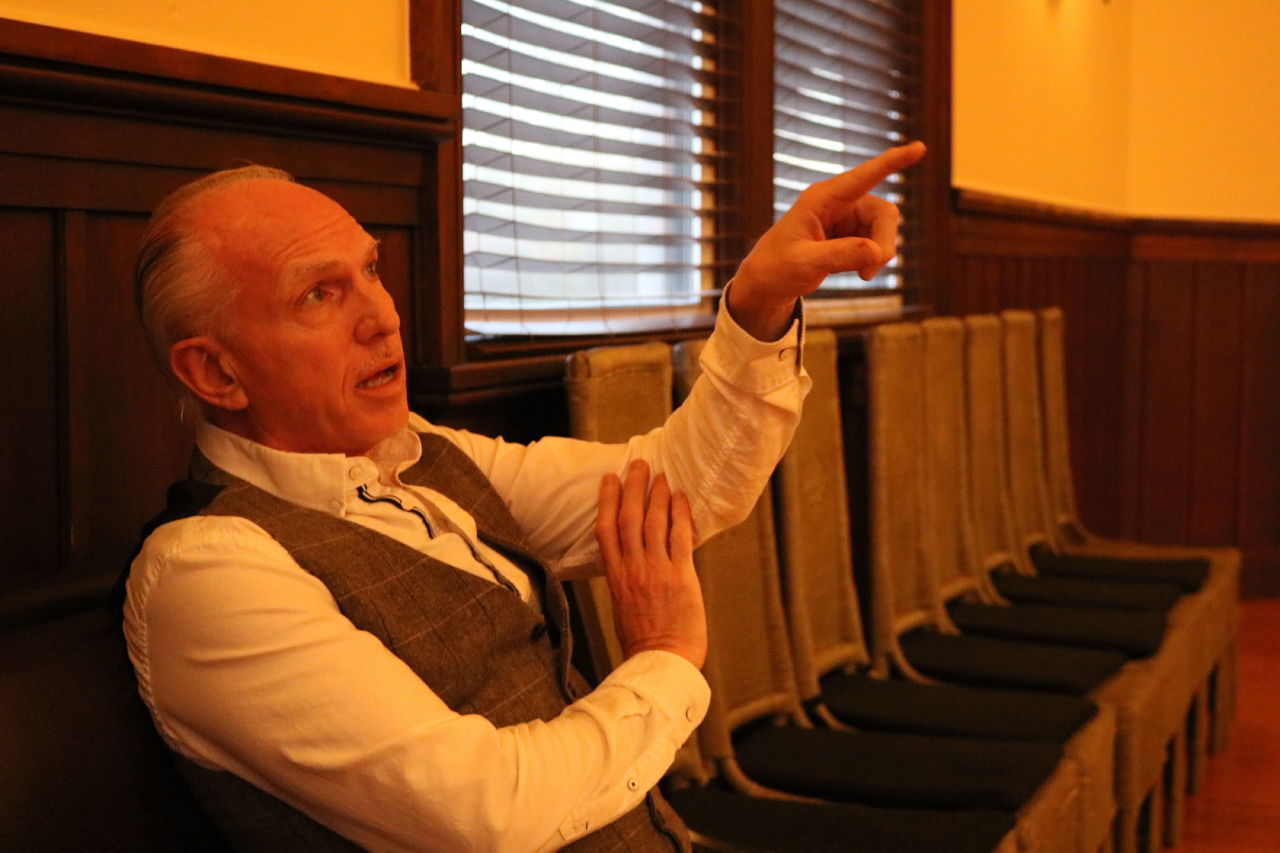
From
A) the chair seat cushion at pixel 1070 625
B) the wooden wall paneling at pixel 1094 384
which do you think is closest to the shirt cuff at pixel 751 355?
the chair seat cushion at pixel 1070 625

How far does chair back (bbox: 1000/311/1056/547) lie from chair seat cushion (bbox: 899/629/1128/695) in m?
0.85

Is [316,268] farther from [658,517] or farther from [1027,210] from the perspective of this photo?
[1027,210]

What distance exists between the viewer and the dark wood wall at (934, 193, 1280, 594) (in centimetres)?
570

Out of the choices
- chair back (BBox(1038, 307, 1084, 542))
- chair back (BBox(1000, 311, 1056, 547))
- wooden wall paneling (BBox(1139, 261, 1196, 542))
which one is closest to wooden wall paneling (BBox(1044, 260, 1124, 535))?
wooden wall paneling (BBox(1139, 261, 1196, 542))

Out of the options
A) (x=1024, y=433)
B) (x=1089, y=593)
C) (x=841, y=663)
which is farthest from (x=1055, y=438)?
Result: (x=841, y=663)

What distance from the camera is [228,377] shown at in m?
1.32

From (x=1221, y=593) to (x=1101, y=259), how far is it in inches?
90.9

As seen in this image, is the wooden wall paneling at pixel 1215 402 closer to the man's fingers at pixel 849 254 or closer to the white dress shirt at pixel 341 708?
the man's fingers at pixel 849 254

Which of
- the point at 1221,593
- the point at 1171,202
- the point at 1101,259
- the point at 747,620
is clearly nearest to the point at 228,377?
the point at 747,620

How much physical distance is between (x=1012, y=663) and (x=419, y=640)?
194 cm

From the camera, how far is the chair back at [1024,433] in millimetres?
3879

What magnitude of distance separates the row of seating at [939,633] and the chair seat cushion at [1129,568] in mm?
10

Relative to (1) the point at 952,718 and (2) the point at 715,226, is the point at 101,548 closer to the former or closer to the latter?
(1) the point at 952,718

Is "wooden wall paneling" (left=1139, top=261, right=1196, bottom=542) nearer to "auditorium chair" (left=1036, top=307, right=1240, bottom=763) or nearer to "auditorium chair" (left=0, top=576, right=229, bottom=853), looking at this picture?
"auditorium chair" (left=1036, top=307, right=1240, bottom=763)
